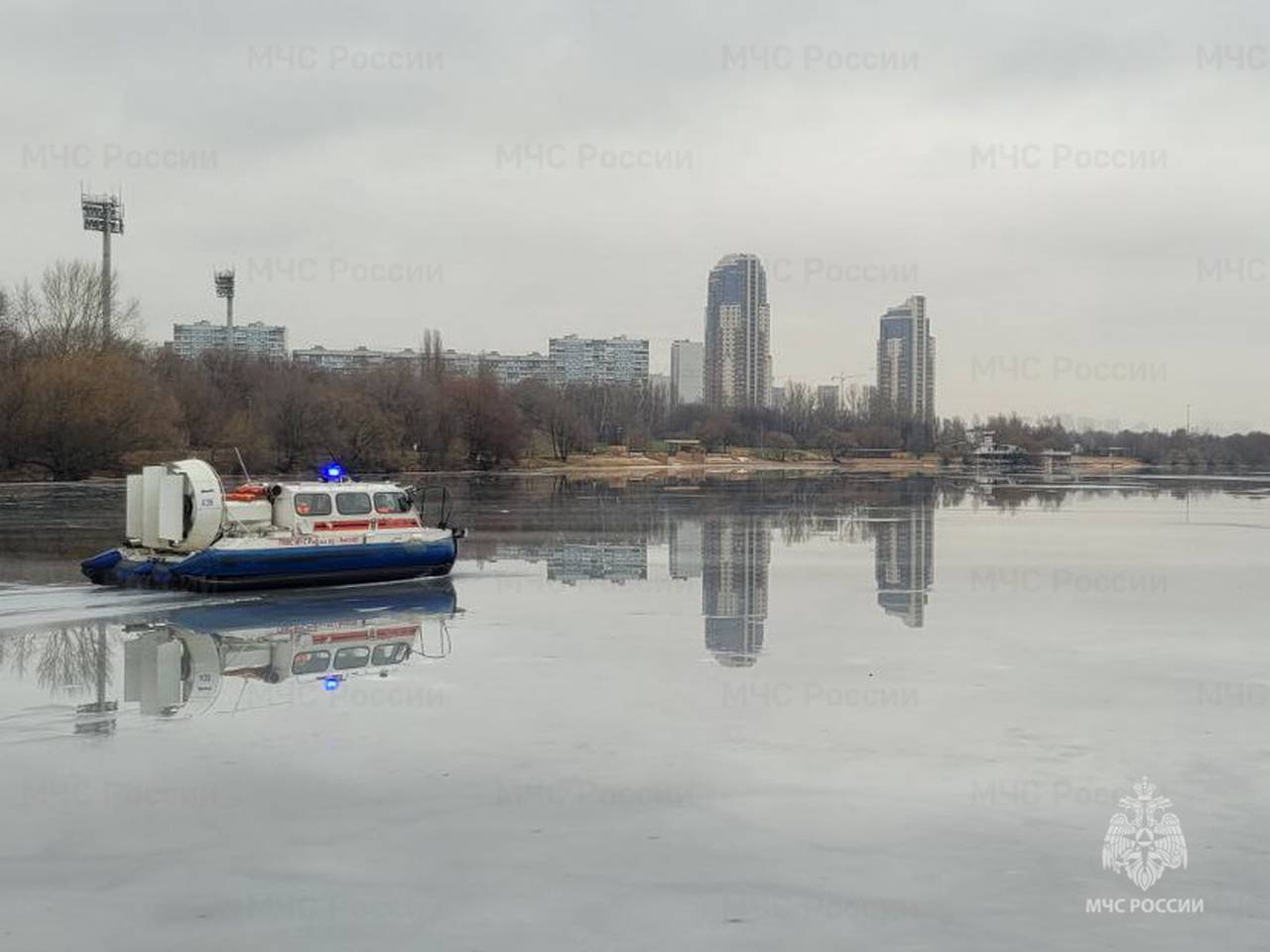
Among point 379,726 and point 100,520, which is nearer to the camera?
point 379,726

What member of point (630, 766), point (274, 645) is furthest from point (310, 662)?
point (630, 766)

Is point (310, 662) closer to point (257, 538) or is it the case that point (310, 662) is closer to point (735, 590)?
point (257, 538)

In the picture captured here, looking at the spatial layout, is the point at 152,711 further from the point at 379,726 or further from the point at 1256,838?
→ the point at 1256,838

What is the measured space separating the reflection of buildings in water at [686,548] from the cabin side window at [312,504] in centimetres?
546

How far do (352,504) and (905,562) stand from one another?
→ 974 cm

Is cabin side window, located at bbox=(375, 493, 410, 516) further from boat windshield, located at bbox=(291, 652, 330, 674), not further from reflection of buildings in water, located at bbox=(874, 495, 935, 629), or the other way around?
reflection of buildings in water, located at bbox=(874, 495, 935, 629)

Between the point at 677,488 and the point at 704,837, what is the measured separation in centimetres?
5049

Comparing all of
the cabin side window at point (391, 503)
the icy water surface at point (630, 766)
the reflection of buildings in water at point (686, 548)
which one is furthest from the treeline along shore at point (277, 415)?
the icy water surface at point (630, 766)

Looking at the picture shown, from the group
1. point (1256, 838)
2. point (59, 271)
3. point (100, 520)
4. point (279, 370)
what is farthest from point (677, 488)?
point (1256, 838)

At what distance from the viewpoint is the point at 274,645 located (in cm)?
1388

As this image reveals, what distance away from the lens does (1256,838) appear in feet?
23.6

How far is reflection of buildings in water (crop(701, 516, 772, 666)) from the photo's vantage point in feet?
45.4

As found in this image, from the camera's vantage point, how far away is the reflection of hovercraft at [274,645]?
11.6 metres

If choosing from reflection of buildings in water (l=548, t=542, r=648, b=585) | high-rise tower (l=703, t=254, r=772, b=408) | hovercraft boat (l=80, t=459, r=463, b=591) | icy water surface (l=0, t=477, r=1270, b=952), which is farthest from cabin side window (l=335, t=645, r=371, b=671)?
high-rise tower (l=703, t=254, r=772, b=408)
